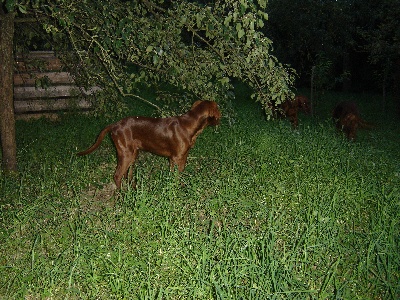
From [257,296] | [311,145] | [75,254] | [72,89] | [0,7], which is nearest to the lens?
[257,296]

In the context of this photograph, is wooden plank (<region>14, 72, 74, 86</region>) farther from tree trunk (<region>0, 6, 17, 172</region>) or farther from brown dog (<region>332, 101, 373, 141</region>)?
brown dog (<region>332, 101, 373, 141</region>)

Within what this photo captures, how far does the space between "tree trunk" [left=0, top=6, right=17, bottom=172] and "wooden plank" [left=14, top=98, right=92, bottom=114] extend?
177 inches

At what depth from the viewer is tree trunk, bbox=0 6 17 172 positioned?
5918 millimetres

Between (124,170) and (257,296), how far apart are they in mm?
3187

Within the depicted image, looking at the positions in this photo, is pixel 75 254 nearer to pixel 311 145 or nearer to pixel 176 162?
A: pixel 176 162

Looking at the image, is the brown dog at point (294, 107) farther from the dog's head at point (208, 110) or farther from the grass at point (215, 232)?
the dog's head at point (208, 110)

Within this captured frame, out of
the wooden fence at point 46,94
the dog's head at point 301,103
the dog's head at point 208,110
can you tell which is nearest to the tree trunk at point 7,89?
the dog's head at point 208,110

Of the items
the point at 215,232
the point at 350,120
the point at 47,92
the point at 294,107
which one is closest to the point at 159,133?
the point at 215,232

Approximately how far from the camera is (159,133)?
18.5ft

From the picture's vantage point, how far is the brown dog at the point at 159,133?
5.57 metres

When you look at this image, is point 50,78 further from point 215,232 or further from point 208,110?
point 215,232

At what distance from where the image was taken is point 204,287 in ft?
10.0

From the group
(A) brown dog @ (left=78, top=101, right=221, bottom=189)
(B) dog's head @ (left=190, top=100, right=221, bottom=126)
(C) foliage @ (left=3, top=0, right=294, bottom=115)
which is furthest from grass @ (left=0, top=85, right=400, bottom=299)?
(C) foliage @ (left=3, top=0, right=294, bottom=115)

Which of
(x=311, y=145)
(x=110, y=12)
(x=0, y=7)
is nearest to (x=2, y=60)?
(x=0, y=7)
